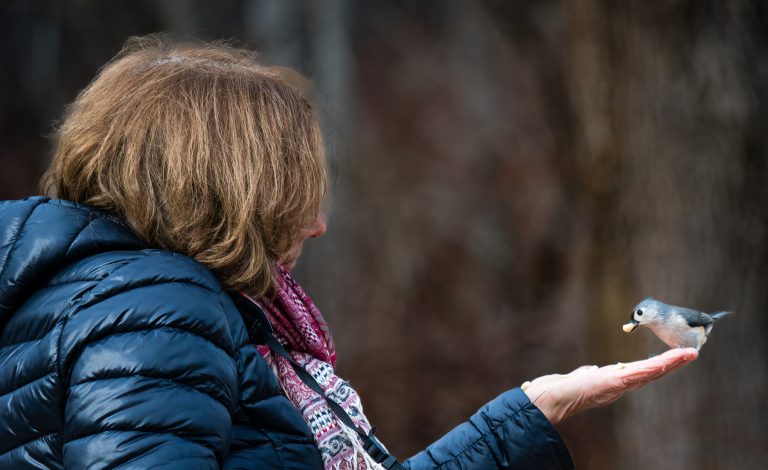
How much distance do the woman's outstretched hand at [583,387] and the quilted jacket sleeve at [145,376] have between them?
91 centimetres

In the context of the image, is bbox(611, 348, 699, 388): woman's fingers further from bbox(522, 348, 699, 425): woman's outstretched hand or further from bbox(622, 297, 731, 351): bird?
bbox(622, 297, 731, 351): bird

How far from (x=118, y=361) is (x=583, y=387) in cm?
113

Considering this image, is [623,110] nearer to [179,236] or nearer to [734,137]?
[734,137]

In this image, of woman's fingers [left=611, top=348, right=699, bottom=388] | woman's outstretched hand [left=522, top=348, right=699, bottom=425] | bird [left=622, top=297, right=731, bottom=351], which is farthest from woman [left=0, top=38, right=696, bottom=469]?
bird [left=622, top=297, right=731, bottom=351]

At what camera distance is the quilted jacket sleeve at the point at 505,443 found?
6.37ft

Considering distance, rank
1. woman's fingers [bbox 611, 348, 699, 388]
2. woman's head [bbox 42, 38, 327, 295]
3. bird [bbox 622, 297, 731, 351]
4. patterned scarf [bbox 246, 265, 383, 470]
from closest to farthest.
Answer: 1. woman's head [bbox 42, 38, 327, 295]
2. patterned scarf [bbox 246, 265, 383, 470]
3. woman's fingers [bbox 611, 348, 699, 388]
4. bird [bbox 622, 297, 731, 351]

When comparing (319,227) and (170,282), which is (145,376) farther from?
(319,227)

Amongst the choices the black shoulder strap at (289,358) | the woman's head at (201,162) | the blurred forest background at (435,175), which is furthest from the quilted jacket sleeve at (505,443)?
the blurred forest background at (435,175)

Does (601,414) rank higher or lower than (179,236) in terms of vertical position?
→ lower

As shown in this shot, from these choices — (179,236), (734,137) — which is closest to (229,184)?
(179,236)

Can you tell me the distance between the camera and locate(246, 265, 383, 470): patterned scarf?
61.5 inches

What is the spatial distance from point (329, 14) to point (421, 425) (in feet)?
10.4

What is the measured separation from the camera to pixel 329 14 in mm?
7188

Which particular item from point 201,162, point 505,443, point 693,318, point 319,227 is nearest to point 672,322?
point 693,318
